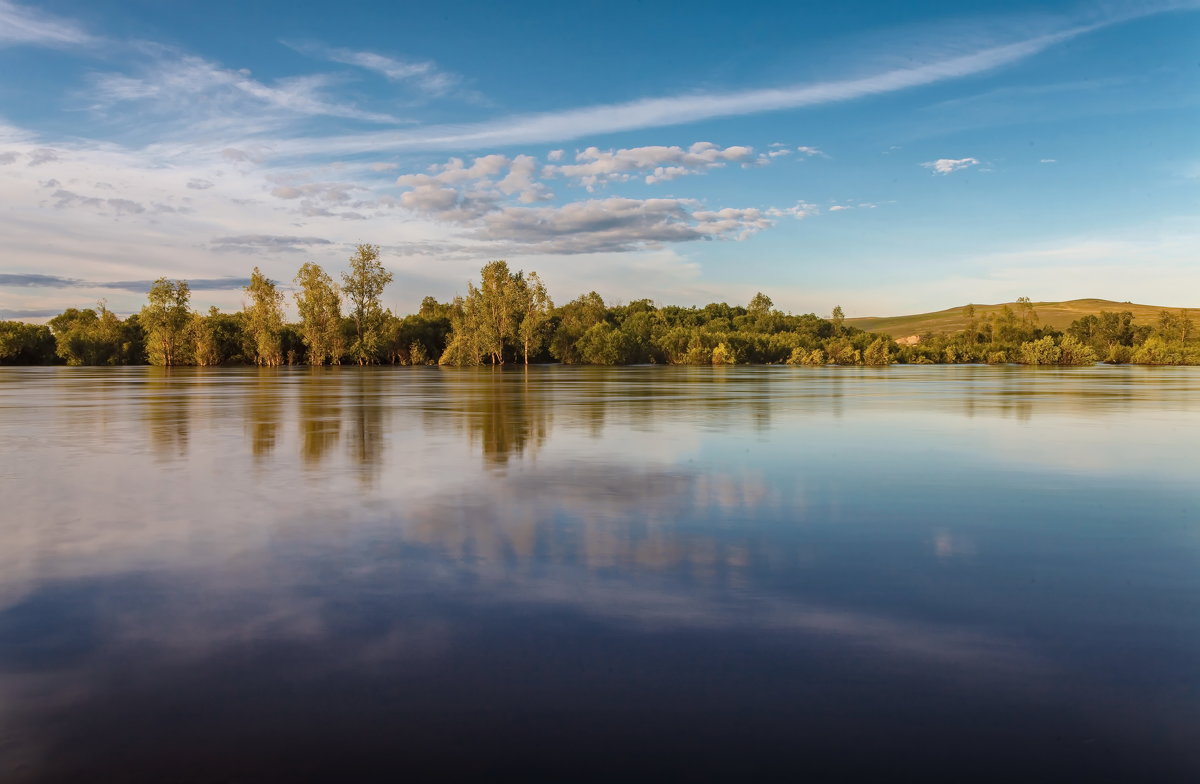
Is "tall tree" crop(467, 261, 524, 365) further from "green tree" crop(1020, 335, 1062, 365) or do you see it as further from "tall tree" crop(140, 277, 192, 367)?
"green tree" crop(1020, 335, 1062, 365)

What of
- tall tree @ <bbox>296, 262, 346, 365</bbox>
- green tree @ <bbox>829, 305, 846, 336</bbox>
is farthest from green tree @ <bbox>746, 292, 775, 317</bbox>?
tall tree @ <bbox>296, 262, 346, 365</bbox>

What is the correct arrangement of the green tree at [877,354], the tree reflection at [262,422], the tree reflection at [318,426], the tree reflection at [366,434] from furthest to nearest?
the green tree at [877,354] → the tree reflection at [262,422] → the tree reflection at [318,426] → the tree reflection at [366,434]

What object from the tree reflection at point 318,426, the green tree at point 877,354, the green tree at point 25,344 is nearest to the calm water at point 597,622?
the tree reflection at point 318,426

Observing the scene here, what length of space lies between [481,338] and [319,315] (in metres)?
19.4

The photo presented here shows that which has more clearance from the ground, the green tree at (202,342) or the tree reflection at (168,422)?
the green tree at (202,342)

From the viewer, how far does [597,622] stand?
476 cm

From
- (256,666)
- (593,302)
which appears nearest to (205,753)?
(256,666)

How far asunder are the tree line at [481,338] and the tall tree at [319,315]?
12cm

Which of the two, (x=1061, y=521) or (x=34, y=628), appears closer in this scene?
(x=34, y=628)

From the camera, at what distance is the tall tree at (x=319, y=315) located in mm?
91375

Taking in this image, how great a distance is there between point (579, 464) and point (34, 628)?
7.38 m

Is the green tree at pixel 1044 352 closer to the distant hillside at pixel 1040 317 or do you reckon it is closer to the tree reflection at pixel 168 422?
the distant hillside at pixel 1040 317

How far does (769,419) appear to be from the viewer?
1905cm

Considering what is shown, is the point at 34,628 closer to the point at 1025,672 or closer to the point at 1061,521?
the point at 1025,672
